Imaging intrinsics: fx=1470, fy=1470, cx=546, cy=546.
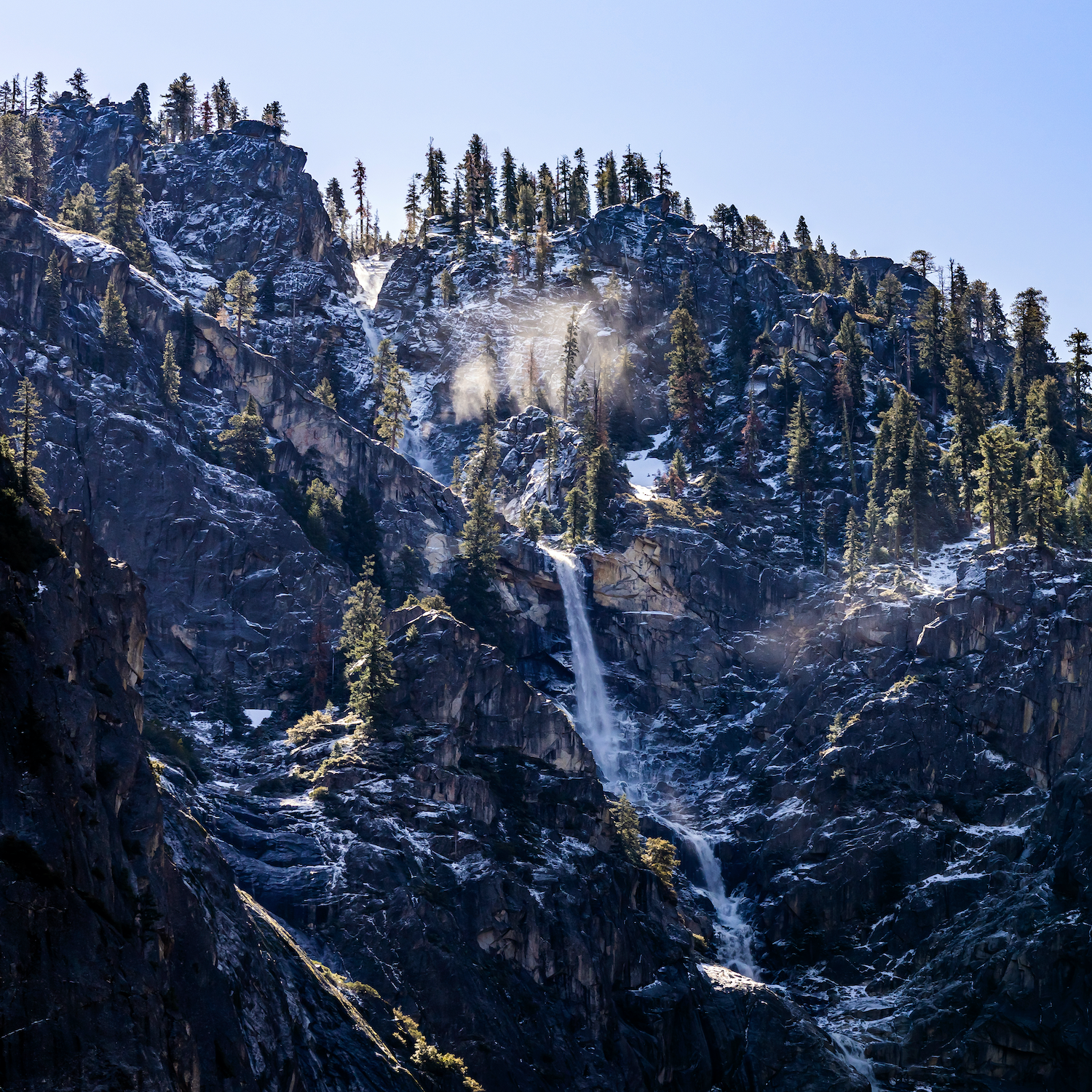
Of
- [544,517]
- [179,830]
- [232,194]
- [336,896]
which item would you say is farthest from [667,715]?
[232,194]

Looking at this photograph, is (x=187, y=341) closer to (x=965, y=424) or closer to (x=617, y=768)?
(x=617, y=768)

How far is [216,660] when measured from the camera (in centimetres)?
10844

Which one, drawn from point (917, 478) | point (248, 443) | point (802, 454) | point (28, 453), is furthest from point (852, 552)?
point (28, 453)

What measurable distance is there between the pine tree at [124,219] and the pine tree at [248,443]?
29789mm

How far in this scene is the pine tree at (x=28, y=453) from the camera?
2667 inches

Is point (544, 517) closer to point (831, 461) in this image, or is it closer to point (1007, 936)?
point (831, 461)

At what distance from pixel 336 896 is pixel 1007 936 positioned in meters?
A: 46.6

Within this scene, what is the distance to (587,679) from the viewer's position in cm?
13162

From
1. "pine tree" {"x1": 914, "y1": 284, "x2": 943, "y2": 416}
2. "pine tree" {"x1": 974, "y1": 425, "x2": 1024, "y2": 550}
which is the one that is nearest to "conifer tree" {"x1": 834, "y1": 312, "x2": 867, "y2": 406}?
"pine tree" {"x1": 914, "y1": 284, "x2": 943, "y2": 416}

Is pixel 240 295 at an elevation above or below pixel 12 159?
below

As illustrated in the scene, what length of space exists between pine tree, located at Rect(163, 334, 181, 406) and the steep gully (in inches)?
1445

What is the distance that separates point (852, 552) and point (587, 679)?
1036 inches

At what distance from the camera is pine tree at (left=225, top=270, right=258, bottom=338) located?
504 ft

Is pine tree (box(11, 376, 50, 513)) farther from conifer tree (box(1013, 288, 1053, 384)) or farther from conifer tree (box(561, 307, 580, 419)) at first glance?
conifer tree (box(1013, 288, 1053, 384))
